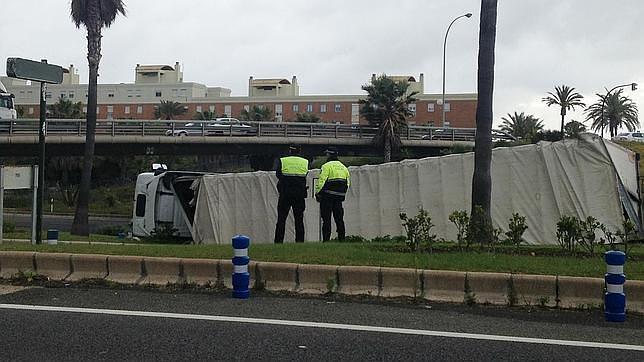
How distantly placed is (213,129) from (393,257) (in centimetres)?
3704

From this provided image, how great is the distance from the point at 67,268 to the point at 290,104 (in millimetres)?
89036

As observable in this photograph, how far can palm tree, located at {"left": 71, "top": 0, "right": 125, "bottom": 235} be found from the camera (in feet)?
95.5

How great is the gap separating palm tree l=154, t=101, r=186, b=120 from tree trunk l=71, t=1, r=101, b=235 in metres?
Answer: 62.7

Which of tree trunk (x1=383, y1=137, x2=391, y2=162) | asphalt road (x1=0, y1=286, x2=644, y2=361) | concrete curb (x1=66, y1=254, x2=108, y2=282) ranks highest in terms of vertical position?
tree trunk (x1=383, y1=137, x2=391, y2=162)

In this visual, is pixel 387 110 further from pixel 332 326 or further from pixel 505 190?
pixel 332 326

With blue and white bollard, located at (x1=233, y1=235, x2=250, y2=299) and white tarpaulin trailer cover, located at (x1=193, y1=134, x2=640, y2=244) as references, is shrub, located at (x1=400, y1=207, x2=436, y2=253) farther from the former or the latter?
white tarpaulin trailer cover, located at (x1=193, y1=134, x2=640, y2=244)

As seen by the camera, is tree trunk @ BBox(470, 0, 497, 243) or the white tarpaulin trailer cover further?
the white tarpaulin trailer cover

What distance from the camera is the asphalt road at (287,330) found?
5.60 m

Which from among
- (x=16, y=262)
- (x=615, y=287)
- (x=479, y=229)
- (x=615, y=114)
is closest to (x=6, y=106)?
(x=16, y=262)

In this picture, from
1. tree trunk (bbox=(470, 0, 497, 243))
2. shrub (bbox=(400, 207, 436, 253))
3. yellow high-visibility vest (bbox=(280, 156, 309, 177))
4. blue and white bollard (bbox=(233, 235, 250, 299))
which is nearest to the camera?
blue and white bollard (bbox=(233, 235, 250, 299))

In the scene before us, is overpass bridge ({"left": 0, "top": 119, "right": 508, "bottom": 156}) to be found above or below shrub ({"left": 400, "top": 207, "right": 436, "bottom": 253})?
above

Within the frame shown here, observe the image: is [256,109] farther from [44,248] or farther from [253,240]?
[44,248]

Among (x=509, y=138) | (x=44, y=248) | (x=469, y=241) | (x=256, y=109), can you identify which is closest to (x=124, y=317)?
→ (x=44, y=248)

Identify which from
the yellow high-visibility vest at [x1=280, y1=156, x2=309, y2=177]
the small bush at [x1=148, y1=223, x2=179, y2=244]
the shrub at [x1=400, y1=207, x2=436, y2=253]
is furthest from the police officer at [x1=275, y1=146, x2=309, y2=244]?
the small bush at [x1=148, y1=223, x2=179, y2=244]
